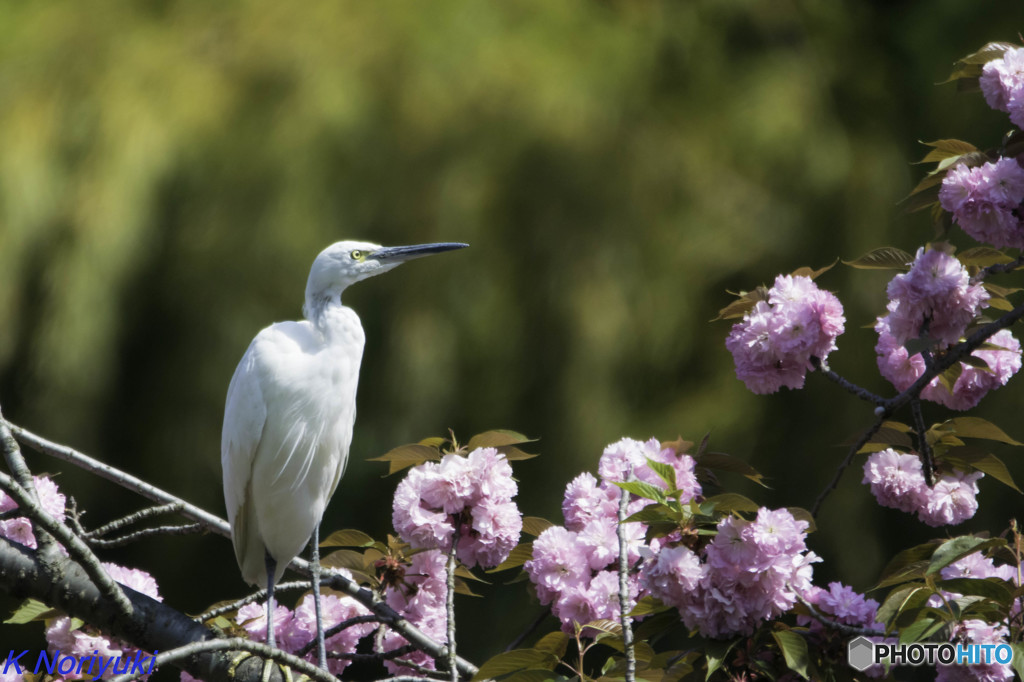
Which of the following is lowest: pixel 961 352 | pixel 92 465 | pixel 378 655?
pixel 378 655

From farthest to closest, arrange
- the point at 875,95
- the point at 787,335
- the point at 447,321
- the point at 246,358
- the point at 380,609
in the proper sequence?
the point at 875,95 < the point at 447,321 < the point at 246,358 < the point at 380,609 < the point at 787,335

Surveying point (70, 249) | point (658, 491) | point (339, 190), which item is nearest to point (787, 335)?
point (658, 491)

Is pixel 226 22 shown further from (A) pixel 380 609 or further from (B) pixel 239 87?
(A) pixel 380 609

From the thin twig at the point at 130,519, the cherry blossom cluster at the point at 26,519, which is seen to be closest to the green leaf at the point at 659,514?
the thin twig at the point at 130,519

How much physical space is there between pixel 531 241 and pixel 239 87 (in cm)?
85

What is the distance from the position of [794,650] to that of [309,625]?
0.76m

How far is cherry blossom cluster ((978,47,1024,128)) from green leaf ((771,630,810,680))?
0.49 meters

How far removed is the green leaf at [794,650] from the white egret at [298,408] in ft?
2.38

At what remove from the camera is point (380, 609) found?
1010mm

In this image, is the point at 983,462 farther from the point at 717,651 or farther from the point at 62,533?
the point at 62,533

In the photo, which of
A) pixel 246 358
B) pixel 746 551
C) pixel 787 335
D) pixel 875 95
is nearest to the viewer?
pixel 746 551

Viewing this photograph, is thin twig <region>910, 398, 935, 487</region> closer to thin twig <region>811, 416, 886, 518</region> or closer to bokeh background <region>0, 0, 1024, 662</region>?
thin twig <region>811, 416, 886, 518</region>

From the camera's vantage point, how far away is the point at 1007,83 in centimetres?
81

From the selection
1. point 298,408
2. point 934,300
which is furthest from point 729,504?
point 298,408
